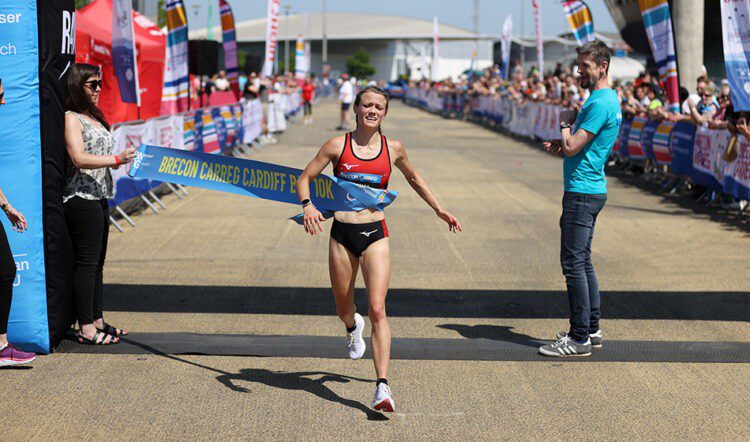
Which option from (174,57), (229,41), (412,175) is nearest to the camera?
(412,175)

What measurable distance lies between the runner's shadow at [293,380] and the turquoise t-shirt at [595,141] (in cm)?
198

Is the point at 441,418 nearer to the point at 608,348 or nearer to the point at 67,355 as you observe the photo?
the point at 608,348

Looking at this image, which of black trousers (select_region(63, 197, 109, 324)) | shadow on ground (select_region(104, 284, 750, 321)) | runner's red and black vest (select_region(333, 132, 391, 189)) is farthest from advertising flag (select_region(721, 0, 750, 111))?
black trousers (select_region(63, 197, 109, 324))

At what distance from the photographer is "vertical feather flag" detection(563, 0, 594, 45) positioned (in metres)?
25.2

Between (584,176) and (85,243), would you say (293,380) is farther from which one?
(584,176)

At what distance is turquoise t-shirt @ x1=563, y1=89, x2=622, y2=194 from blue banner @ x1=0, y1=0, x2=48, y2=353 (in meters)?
3.56

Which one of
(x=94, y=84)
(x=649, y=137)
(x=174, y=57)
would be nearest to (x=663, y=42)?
(x=649, y=137)

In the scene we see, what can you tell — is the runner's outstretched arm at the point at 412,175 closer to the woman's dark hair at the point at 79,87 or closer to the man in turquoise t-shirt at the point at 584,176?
the man in turquoise t-shirt at the point at 584,176

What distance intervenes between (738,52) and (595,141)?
227 centimetres

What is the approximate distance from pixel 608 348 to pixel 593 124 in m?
1.60

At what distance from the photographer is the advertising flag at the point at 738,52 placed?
8.32m

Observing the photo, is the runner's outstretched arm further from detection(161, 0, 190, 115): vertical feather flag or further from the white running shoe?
detection(161, 0, 190, 115): vertical feather flag

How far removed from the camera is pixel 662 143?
734 inches

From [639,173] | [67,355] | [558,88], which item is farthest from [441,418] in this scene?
[558,88]
